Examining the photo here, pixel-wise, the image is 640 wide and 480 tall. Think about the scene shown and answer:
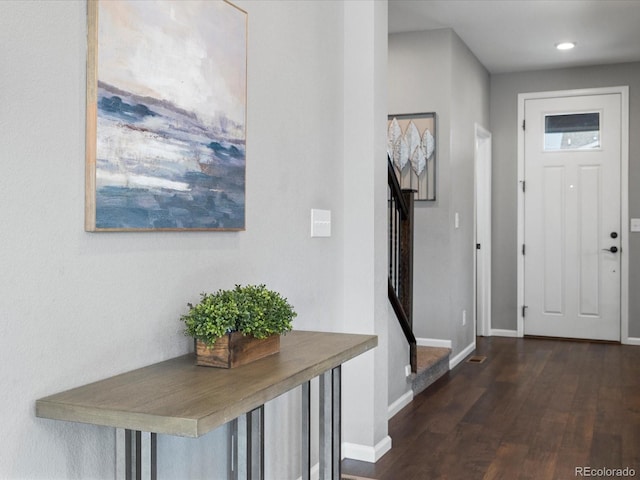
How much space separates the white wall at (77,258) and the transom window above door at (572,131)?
4754 millimetres

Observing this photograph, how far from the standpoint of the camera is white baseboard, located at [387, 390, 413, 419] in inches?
153

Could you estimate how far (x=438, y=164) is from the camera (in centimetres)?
521

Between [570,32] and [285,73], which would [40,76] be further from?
→ [570,32]

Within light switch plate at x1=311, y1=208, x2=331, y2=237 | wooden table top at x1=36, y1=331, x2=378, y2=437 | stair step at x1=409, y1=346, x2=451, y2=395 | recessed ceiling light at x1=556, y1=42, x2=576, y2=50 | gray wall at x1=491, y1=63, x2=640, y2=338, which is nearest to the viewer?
wooden table top at x1=36, y1=331, x2=378, y2=437

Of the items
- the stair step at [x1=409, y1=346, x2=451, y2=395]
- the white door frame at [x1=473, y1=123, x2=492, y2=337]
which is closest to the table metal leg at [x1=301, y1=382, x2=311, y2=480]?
the stair step at [x1=409, y1=346, x2=451, y2=395]

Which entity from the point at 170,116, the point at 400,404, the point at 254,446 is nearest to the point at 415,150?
the point at 400,404

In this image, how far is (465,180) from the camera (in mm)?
5711

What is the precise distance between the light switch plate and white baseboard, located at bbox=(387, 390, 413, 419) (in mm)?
1418

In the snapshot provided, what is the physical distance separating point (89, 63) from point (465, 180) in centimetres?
455

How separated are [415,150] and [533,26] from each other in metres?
1.35

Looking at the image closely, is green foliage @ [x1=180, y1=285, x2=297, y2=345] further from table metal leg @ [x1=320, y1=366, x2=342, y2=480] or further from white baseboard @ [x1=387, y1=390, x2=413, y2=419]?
white baseboard @ [x1=387, y1=390, x2=413, y2=419]

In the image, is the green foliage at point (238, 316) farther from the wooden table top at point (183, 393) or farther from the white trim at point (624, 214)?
the white trim at point (624, 214)

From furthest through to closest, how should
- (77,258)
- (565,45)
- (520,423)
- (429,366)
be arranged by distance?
(565,45) < (429,366) < (520,423) < (77,258)

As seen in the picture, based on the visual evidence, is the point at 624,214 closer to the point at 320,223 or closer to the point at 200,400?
the point at 320,223
